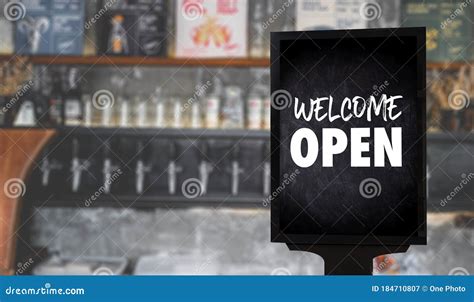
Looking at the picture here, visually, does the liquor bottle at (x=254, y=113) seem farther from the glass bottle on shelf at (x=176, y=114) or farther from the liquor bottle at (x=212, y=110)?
the glass bottle on shelf at (x=176, y=114)

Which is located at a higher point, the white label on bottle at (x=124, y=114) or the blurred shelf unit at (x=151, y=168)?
the white label on bottle at (x=124, y=114)

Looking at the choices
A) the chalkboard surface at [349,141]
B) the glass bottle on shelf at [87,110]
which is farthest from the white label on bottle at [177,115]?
the chalkboard surface at [349,141]

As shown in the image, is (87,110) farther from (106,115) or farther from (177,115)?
(177,115)

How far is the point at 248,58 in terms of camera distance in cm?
383

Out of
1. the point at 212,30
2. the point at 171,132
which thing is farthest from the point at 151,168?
the point at 212,30

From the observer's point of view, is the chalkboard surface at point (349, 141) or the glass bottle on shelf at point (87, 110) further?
→ the glass bottle on shelf at point (87, 110)

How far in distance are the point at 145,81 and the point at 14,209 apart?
957mm

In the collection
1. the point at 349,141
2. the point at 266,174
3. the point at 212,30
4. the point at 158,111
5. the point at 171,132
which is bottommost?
the point at 266,174

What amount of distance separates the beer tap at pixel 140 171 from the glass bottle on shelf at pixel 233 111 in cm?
45

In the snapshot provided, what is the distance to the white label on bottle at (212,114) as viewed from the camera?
3814 millimetres

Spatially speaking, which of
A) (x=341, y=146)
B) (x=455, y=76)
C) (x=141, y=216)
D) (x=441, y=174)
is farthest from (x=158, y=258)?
(x=341, y=146)

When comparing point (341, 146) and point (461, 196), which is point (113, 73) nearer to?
point (461, 196)

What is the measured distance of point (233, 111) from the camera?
3.83 meters

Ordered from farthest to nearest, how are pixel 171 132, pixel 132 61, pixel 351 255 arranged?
1. pixel 132 61
2. pixel 171 132
3. pixel 351 255
